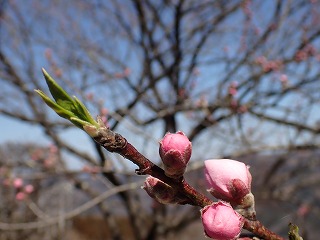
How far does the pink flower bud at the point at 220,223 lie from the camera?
472mm

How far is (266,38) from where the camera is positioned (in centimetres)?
392

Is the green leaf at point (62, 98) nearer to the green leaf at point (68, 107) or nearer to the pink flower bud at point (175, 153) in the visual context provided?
the green leaf at point (68, 107)

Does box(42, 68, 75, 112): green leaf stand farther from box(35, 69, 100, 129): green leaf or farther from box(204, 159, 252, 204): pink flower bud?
box(204, 159, 252, 204): pink flower bud

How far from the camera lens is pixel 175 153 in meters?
0.48

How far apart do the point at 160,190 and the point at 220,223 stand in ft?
0.28

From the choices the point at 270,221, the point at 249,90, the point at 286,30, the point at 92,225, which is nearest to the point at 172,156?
the point at 249,90

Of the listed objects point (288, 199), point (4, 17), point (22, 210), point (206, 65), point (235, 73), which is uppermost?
point (4, 17)

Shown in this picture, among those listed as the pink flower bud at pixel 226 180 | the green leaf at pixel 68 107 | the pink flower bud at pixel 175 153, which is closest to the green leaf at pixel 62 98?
the green leaf at pixel 68 107

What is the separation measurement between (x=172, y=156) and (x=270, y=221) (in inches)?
343

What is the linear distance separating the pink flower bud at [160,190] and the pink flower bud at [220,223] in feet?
0.15

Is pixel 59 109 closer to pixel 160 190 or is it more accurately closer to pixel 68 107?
pixel 68 107

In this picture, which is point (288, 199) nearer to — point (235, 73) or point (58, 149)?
point (235, 73)

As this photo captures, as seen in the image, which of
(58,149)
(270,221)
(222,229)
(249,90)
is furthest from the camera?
(270,221)

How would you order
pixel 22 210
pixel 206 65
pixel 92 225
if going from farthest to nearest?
1. pixel 92 225
2. pixel 22 210
3. pixel 206 65
